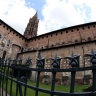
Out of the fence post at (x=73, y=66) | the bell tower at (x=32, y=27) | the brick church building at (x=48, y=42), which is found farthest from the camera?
the bell tower at (x=32, y=27)

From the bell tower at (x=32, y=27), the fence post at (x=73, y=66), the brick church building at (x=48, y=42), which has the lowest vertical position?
the fence post at (x=73, y=66)

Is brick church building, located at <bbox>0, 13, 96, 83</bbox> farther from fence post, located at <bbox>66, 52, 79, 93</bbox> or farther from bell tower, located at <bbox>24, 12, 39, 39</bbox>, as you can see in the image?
fence post, located at <bbox>66, 52, 79, 93</bbox>

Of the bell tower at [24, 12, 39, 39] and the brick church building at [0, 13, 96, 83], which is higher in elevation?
the bell tower at [24, 12, 39, 39]

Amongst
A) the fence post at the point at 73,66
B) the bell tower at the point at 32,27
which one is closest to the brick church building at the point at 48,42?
the bell tower at the point at 32,27

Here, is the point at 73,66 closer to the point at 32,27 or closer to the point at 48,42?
the point at 48,42

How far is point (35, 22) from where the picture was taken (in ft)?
185

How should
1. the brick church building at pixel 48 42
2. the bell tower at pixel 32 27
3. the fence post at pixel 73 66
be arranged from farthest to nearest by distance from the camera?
the bell tower at pixel 32 27, the brick church building at pixel 48 42, the fence post at pixel 73 66

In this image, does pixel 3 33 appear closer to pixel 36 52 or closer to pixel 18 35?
pixel 18 35

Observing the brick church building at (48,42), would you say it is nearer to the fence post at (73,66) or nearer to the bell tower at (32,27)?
the bell tower at (32,27)

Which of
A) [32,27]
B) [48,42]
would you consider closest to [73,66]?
[48,42]

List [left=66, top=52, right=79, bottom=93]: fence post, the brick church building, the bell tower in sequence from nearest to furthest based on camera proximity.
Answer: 1. [left=66, top=52, right=79, bottom=93]: fence post
2. the brick church building
3. the bell tower

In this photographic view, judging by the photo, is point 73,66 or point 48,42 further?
point 48,42

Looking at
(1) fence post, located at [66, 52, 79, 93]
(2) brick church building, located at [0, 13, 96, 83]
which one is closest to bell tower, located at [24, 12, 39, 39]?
(2) brick church building, located at [0, 13, 96, 83]

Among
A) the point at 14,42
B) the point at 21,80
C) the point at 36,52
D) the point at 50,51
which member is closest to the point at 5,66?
the point at 21,80
